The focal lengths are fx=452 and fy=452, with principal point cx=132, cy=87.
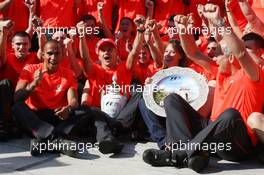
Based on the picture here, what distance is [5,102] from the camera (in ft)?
16.7

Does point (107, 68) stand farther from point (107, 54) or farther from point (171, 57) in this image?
point (171, 57)

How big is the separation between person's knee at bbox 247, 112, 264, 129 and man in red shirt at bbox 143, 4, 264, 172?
5 centimetres

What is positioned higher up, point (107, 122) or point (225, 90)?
point (225, 90)

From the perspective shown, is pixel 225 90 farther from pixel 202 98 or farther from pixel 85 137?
pixel 85 137

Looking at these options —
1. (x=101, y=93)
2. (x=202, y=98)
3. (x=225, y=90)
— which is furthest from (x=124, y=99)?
(x=225, y=90)

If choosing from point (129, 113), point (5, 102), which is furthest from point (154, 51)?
point (5, 102)

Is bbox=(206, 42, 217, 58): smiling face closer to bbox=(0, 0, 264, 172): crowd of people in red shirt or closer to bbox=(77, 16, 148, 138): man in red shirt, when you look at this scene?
bbox=(0, 0, 264, 172): crowd of people in red shirt

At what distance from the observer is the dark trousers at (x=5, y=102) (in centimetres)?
506

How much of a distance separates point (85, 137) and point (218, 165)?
1691 mm

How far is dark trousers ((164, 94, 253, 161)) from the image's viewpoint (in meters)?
3.92

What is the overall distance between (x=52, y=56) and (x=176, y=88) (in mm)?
1479

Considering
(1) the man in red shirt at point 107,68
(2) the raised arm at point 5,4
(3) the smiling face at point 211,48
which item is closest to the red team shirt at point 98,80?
(1) the man in red shirt at point 107,68

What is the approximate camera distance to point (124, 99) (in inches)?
206

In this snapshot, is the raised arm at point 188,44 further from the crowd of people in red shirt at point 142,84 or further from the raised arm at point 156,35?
the raised arm at point 156,35
